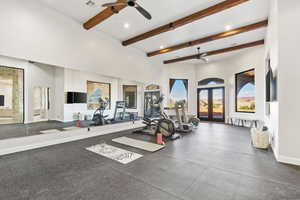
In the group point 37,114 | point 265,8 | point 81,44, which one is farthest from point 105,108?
point 265,8

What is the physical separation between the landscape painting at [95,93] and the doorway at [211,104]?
719 centimetres

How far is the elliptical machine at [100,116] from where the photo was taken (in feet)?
18.7

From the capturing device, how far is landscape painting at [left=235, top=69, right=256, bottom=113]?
24.7ft

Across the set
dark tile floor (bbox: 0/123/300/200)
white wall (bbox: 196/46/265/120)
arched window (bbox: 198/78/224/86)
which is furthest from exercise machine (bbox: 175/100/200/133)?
arched window (bbox: 198/78/224/86)

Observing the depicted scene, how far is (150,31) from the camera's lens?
5680 millimetres

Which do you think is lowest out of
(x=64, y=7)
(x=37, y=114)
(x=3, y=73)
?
(x=37, y=114)

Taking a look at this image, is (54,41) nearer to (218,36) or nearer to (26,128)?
(26,128)

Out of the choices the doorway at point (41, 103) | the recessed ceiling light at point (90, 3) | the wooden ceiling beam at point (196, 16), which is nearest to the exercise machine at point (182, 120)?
the wooden ceiling beam at point (196, 16)

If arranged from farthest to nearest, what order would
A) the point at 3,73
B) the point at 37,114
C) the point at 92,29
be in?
1. the point at 92,29
2. the point at 37,114
3. the point at 3,73

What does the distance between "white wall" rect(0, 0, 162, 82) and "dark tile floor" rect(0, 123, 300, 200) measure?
293 cm

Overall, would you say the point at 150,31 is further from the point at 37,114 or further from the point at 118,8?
the point at 37,114

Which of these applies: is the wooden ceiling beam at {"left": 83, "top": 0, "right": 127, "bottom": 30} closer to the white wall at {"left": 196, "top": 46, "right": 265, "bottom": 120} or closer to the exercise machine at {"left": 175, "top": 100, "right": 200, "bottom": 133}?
the exercise machine at {"left": 175, "top": 100, "right": 200, "bottom": 133}

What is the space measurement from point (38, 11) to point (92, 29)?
1.76m

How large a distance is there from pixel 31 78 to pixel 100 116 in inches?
105
